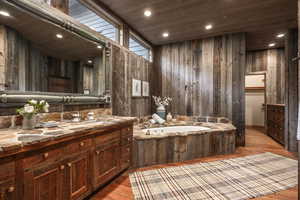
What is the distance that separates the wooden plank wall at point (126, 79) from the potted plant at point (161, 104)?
1.26 feet

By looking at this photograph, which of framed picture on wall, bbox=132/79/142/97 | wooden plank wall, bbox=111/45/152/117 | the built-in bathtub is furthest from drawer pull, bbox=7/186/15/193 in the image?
framed picture on wall, bbox=132/79/142/97

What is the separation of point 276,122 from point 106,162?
15.4ft

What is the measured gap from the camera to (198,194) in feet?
5.59

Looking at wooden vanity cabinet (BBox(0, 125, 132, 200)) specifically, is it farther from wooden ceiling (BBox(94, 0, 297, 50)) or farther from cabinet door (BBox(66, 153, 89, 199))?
wooden ceiling (BBox(94, 0, 297, 50))

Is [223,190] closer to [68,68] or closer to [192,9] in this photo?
[68,68]

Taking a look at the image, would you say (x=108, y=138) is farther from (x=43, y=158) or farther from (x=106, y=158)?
(x=43, y=158)

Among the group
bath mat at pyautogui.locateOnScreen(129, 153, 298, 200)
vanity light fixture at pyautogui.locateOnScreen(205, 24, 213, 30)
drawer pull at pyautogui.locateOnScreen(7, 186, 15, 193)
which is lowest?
bath mat at pyautogui.locateOnScreen(129, 153, 298, 200)

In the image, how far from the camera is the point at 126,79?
10.3 ft

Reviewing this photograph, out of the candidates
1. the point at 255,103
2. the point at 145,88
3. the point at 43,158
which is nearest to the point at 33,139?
the point at 43,158

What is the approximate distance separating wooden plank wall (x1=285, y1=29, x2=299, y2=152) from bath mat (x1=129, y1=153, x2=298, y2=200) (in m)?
0.91

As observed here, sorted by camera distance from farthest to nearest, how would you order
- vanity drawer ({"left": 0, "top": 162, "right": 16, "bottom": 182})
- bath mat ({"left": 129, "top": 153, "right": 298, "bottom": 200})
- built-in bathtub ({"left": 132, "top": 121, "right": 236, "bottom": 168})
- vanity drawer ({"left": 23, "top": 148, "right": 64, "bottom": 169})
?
built-in bathtub ({"left": 132, "top": 121, "right": 236, "bottom": 168})
bath mat ({"left": 129, "top": 153, "right": 298, "bottom": 200})
vanity drawer ({"left": 23, "top": 148, "right": 64, "bottom": 169})
vanity drawer ({"left": 0, "top": 162, "right": 16, "bottom": 182})

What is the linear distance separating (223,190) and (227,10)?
10.00 feet

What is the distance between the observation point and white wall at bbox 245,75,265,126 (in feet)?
18.0

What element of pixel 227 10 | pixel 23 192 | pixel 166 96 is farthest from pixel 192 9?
pixel 23 192
